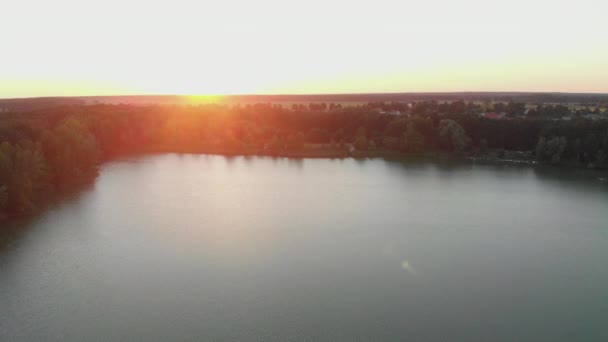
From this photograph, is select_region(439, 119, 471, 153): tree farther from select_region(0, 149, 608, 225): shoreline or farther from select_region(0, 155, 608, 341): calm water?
select_region(0, 155, 608, 341): calm water

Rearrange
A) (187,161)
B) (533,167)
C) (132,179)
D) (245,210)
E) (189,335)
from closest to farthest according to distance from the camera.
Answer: (189,335) < (245,210) < (132,179) < (533,167) < (187,161)

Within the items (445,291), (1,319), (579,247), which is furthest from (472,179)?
(1,319)

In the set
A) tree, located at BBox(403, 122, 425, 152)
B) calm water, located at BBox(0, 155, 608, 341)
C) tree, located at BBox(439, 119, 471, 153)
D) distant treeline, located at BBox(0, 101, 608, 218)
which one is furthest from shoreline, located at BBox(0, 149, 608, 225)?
calm water, located at BBox(0, 155, 608, 341)

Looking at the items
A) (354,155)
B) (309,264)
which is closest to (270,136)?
(354,155)

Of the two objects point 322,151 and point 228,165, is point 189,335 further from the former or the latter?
point 322,151

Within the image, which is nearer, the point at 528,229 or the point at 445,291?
the point at 445,291

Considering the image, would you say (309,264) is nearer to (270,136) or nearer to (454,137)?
(454,137)

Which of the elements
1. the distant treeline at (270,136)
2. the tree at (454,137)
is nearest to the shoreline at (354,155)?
the distant treeline at (270,136)
